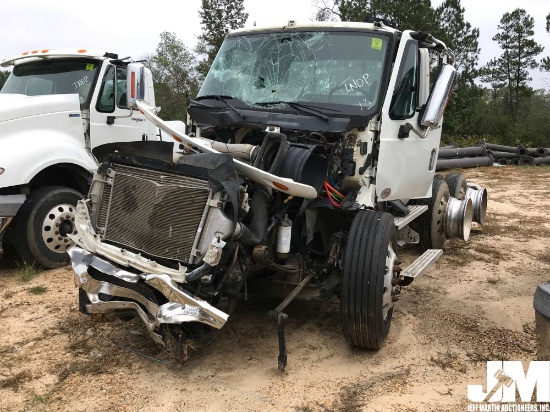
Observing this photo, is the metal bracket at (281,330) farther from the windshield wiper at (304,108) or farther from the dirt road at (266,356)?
the windshield wiper at (304,108)

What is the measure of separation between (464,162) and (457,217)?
12.4 m

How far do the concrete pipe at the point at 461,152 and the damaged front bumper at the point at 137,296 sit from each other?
1587 centimetres

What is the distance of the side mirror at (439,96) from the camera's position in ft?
15.4

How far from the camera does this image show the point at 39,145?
6.28 meters

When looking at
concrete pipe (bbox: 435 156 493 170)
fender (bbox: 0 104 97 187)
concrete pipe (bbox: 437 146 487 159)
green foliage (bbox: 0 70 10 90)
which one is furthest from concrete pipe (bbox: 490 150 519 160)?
fender (bbox: 0 104 97 187)


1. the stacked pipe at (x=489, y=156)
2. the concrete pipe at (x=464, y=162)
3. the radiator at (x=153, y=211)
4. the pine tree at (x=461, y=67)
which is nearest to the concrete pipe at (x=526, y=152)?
the stacked pipe at (x=489, y=156)

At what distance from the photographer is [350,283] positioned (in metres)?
4.14

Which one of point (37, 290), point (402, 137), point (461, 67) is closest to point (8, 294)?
point (37, 290)

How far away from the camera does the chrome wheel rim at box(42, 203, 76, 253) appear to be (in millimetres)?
6309

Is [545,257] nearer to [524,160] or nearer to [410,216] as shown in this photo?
[410,216]

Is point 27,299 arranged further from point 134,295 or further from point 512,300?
point 512,300

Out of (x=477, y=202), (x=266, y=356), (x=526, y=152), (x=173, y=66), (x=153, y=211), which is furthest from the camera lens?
(x=173, y=66)

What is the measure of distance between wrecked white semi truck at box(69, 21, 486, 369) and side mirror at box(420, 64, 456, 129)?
12 millimetres

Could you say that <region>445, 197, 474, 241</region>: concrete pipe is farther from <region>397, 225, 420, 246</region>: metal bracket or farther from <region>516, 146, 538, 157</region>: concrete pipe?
<region>516, 146, 538, 157</region>: concrete pipe
